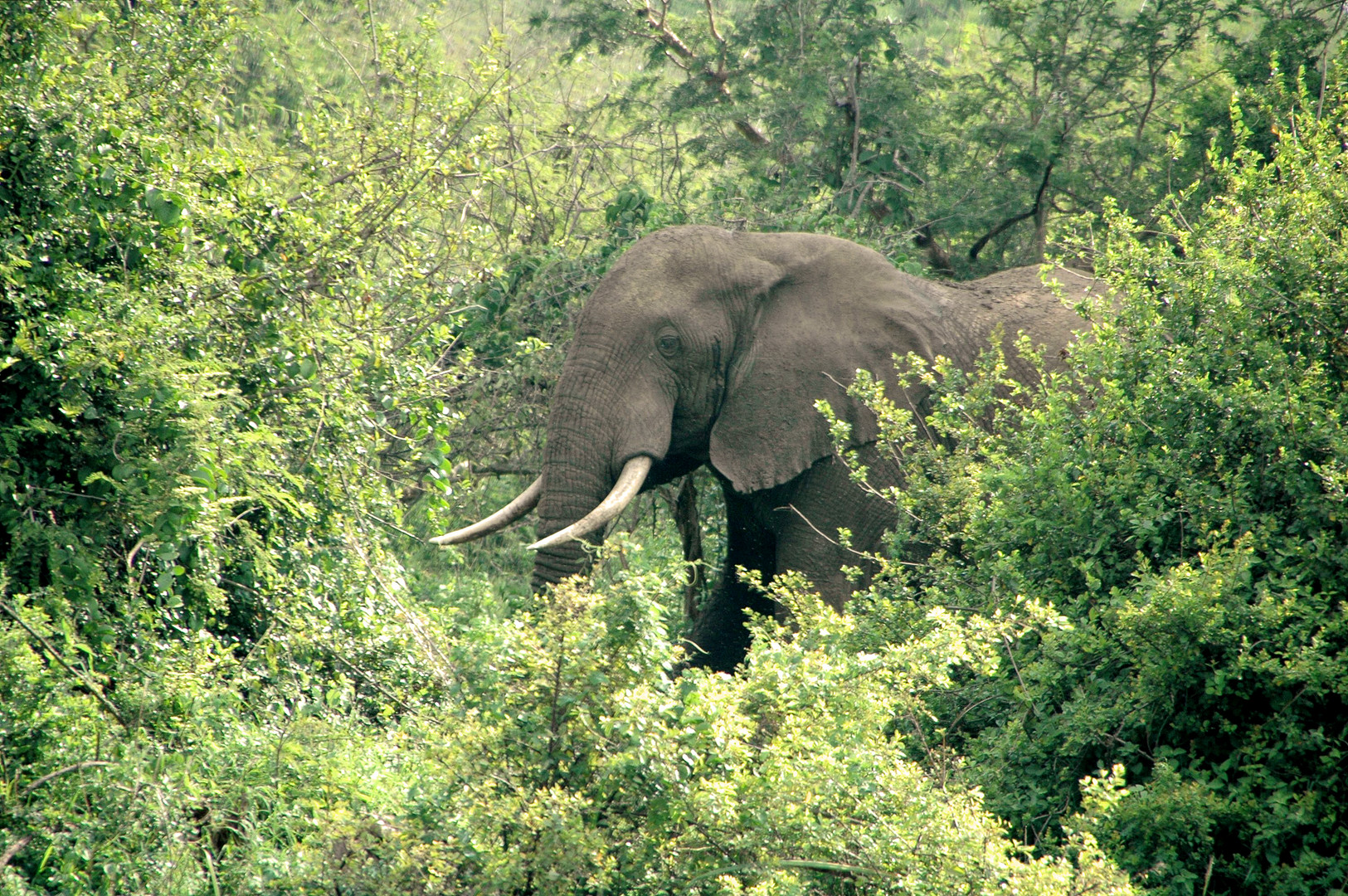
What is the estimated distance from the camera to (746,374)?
24.2 ft

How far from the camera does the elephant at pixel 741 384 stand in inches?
280

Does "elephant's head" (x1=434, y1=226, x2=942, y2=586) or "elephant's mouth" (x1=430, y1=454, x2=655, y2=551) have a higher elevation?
"elephant's head" (x1=434, y1=226, x2=942, y2=586)

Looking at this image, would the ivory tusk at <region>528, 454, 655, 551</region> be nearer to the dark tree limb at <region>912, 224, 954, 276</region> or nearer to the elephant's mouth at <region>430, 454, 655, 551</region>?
the elephant's mouth at <region>430, 454, 655, 551</region>

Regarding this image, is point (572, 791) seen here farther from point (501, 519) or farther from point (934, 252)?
point (934, 252)

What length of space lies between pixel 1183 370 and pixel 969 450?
51.2 inches

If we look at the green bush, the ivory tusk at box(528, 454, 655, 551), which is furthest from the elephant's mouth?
the green bush

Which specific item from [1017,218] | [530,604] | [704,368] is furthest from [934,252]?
[530,604]

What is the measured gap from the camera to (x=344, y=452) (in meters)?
6.26

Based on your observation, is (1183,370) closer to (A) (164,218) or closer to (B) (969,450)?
(B) (969,450)

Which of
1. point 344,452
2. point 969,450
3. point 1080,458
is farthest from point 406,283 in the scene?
point 1080,458

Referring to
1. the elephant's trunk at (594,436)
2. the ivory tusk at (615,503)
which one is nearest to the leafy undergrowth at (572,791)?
the ivory tusk at (615,503)

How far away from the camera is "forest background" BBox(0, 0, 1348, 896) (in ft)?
11.6

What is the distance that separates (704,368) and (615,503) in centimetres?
102

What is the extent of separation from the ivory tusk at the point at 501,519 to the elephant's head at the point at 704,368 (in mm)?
12
